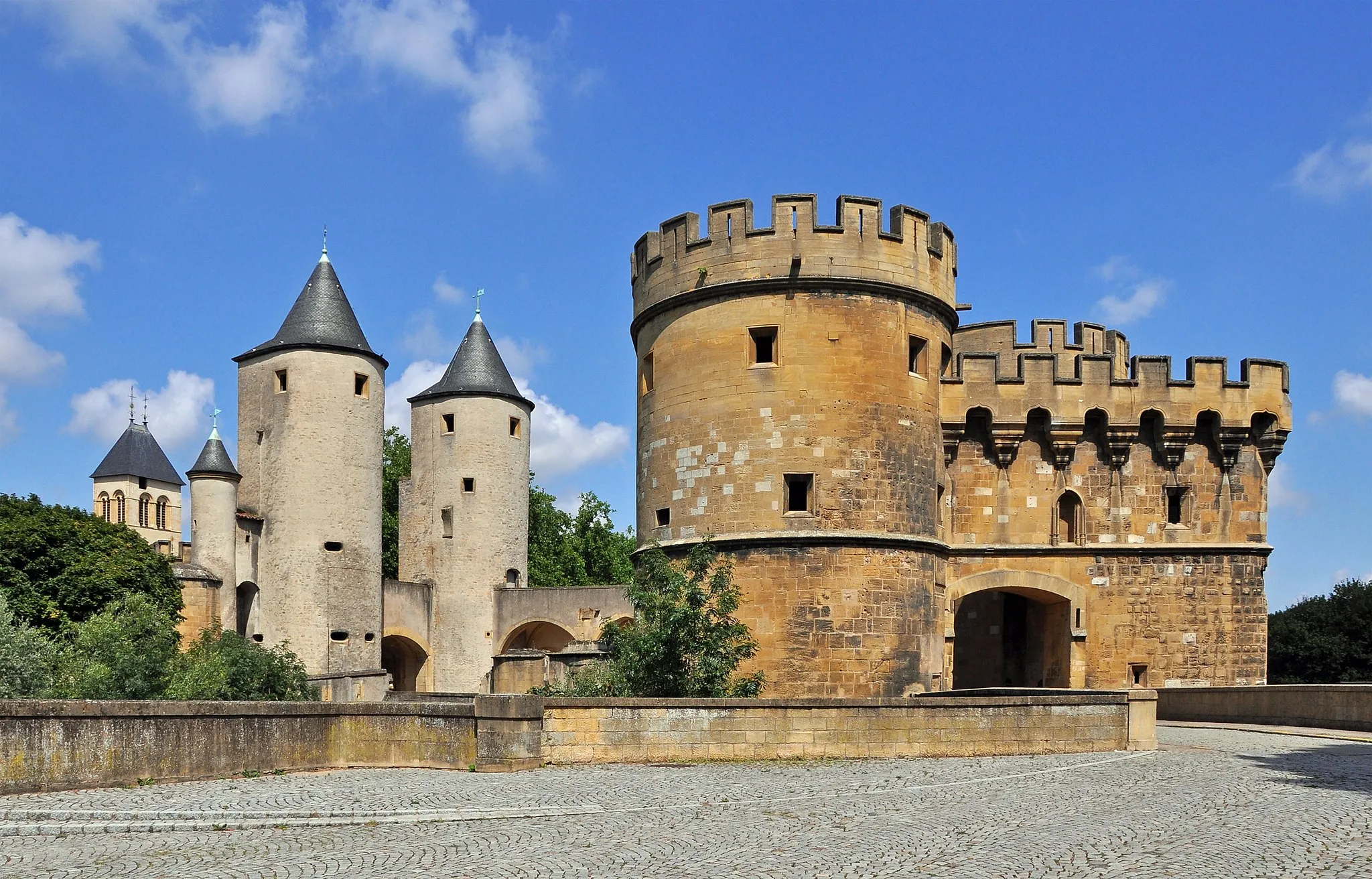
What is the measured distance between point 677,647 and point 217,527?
21.8 meters

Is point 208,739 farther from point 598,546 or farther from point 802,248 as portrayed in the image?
A: point 598,546

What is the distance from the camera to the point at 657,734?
45.3 feet

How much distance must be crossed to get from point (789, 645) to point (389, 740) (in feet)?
24.3

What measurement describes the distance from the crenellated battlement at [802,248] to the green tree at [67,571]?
49.9 ft

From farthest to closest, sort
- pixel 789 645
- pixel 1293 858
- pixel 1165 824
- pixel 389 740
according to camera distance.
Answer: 1. pixel 789 645
2. pixel 389 740
3. pixel 1165 824
4. pixel 1293 858

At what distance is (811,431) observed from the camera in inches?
795

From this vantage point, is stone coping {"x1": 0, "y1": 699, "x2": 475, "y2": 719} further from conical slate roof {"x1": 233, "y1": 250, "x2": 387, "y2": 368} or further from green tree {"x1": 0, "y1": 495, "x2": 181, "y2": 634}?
conical slate roof {"x1": 233, "y1": 250, "x2": 387, "y2": 368}

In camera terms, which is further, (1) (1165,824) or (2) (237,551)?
(2) (237,551)

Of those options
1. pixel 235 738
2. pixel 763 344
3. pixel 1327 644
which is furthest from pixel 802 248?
pixel 1327 644

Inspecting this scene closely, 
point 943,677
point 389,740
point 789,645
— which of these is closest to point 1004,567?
point 943,677

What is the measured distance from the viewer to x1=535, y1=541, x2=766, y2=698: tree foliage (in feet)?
52.4

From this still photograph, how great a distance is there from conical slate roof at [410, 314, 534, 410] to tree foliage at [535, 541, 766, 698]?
80.6 ft

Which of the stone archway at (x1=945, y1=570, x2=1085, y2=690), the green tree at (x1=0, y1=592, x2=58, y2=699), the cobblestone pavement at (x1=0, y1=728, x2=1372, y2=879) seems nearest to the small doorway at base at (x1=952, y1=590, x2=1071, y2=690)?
the stone archway at (x1=945, y1=570, x2=1085, y2=690)

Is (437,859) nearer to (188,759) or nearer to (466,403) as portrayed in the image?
(188,759)
